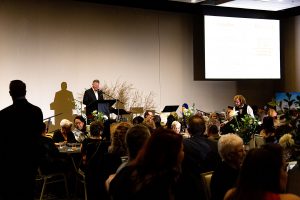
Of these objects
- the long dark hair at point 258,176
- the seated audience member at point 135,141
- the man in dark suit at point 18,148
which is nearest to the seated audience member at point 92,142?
the man in dark suit at point 18,148

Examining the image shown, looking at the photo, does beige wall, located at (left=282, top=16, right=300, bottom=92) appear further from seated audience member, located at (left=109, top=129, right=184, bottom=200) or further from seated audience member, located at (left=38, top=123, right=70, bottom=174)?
seated audience member, located at (left=109, top=129, right=184, bottom=200)

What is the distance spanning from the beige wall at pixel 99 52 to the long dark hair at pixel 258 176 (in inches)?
346

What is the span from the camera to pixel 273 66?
13266 millimetres

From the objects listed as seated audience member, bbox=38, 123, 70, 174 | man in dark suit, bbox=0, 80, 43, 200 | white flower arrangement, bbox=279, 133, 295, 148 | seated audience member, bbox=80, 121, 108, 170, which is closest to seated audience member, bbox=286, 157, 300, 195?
white flower arrangement, bbox=279, 133, 295, 148

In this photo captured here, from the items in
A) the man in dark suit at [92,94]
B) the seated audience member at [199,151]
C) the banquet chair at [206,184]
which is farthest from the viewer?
the man in dark suit at [92,94]

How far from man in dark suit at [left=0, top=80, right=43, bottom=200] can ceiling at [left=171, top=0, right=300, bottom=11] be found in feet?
29.2

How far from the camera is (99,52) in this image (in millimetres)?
11445

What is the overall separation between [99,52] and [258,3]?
4726 millimetres

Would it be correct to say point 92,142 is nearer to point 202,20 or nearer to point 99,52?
point 99,52

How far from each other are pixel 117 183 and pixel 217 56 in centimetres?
1025

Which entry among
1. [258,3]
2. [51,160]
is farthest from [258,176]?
[258,3]

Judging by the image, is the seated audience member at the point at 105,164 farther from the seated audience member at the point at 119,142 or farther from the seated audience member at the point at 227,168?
the seated audience member at the point at 227,168

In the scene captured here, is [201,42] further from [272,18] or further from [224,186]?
[224,186]

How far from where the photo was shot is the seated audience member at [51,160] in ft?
19.0
